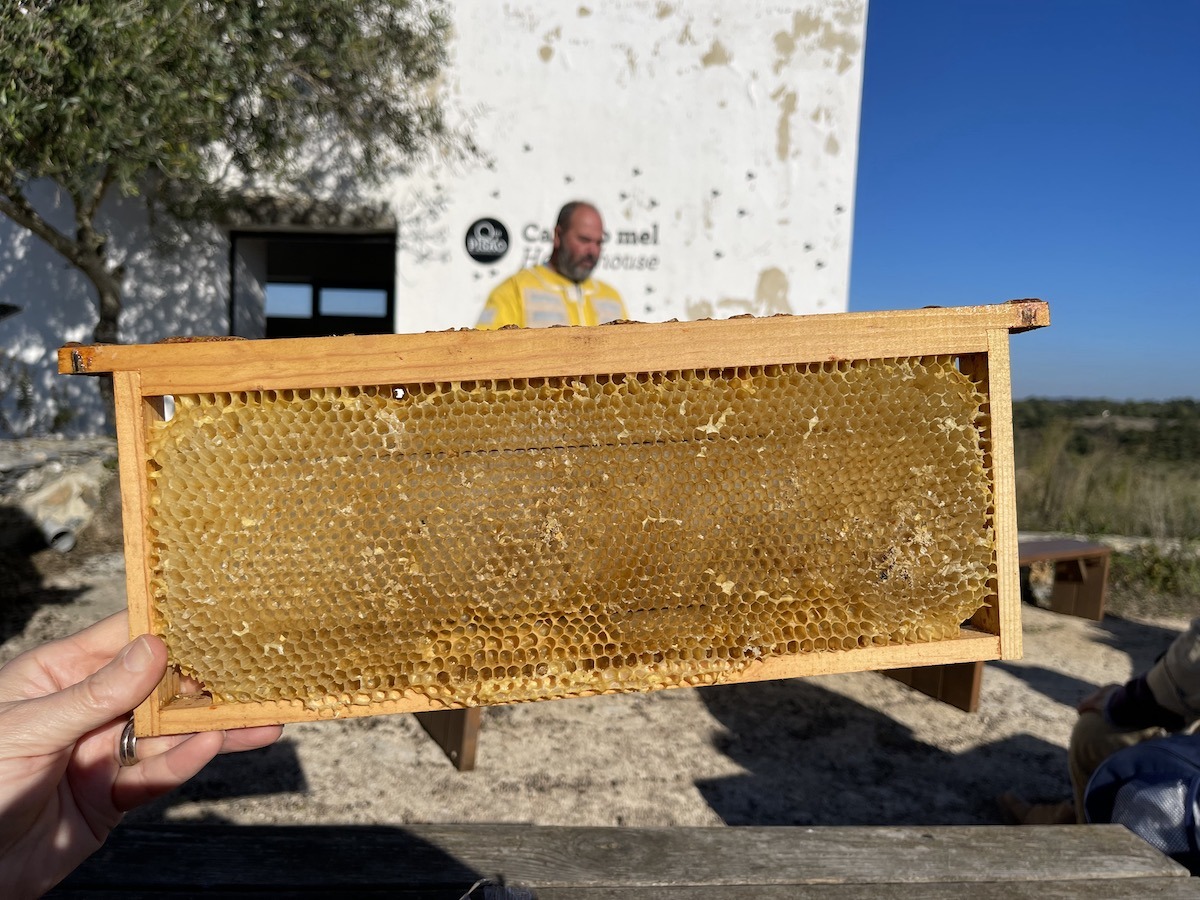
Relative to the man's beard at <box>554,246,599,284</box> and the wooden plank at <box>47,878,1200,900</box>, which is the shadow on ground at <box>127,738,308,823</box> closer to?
the wooden plank at <box>47,878,1200,900</box>

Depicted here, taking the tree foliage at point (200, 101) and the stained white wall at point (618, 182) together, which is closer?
the tree foliage at point (200, 101)

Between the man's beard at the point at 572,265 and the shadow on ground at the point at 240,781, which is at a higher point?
the man's beard at the point at 572,265

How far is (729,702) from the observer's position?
4.03 metres

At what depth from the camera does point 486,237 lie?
21.8 feet

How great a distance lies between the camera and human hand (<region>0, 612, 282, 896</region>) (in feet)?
4.08

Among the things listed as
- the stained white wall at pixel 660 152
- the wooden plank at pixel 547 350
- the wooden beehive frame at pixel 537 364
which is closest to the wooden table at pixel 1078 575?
the stained white wall at pixel 660 152

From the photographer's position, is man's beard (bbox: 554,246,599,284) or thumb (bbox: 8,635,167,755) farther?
man's beard (bbox: 554,246,599,284)

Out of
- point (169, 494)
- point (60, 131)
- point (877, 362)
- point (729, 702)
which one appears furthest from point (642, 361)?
point (60, 131)

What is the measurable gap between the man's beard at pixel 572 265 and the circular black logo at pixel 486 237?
331cm

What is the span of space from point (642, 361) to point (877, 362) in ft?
1.66

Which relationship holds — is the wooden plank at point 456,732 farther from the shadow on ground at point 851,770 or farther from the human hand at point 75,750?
the human hand at point 75,750

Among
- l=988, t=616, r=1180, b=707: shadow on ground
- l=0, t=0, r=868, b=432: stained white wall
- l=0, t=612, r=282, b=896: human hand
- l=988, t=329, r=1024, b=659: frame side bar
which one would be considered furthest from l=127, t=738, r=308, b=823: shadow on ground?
l=988, t=616, r=1180, b=707: shadow on ground

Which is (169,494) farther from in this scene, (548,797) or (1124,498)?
(1124,498)

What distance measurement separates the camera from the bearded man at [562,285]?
11.0 feet
